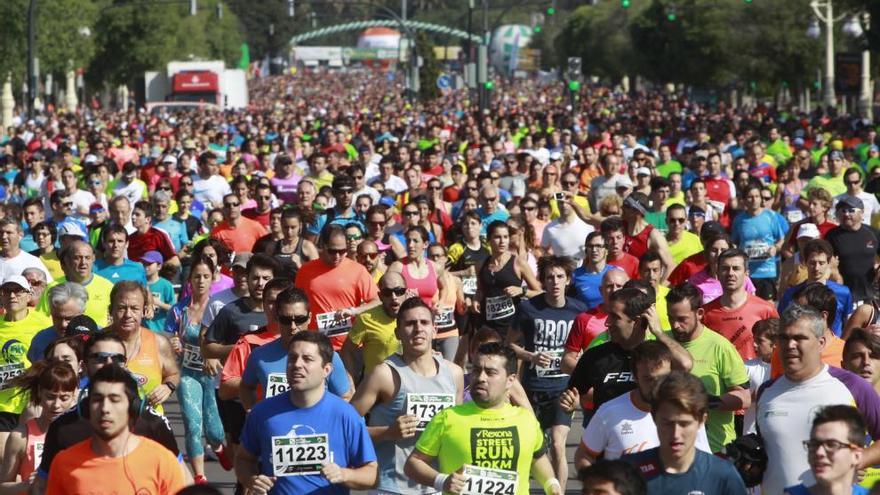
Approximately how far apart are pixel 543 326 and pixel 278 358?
2.30 meters

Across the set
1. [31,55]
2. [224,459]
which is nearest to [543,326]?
[224,459]

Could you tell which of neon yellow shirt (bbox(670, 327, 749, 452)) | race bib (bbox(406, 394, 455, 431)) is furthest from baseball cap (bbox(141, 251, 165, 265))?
neon yellow shirt (bbox(670, 327, 749, 452))

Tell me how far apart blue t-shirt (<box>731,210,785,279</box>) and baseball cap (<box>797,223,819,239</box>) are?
1229 millimetres

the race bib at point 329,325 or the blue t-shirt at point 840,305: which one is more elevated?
the blue t-shirt at point 840,305

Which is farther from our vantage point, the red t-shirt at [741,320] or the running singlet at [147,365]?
the red t-shirt at [741,320]

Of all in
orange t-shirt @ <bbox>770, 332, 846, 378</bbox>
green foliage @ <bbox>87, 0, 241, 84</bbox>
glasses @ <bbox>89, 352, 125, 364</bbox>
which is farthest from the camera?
green foliage @ <bbox>87, 0, 241, 84</bbox>

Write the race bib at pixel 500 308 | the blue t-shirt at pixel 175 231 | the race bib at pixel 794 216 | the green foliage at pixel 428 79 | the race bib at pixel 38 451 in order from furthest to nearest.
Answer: the green foliage at pixel 428 79
the race bib at pixel 794 216
the blue t-shirt at pixel 175 231
the race bib at pixel 500 308
the race bib at pixel 38 451

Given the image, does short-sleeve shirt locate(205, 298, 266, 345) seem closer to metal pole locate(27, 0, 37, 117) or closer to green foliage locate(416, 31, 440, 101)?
metal pole locate(27, 0, 37, 117)

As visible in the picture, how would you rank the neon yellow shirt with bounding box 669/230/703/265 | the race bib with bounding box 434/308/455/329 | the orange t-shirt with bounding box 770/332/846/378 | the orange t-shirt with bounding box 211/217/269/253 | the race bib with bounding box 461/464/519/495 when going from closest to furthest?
the race bib with bounding box 461/464/519/495, the orange t-shirt with bounding box 770/332/846/378, the race bib with bounding box 434/308/455/329, the neon yellow shirt with bounding box 669/230/703/265, the orange t-shirt with bounding box 211/217/269/253

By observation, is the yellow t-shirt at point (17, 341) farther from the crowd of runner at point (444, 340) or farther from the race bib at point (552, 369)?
the race bib at point (552, 369)

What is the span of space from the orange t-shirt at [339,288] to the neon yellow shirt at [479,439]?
4180mm

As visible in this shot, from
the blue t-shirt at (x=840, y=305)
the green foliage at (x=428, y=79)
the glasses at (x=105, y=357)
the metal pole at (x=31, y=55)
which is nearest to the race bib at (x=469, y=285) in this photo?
the blue t-shirt at (x=840, y=305)

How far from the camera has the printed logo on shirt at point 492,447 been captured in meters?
7.38

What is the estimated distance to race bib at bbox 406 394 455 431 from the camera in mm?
8250
